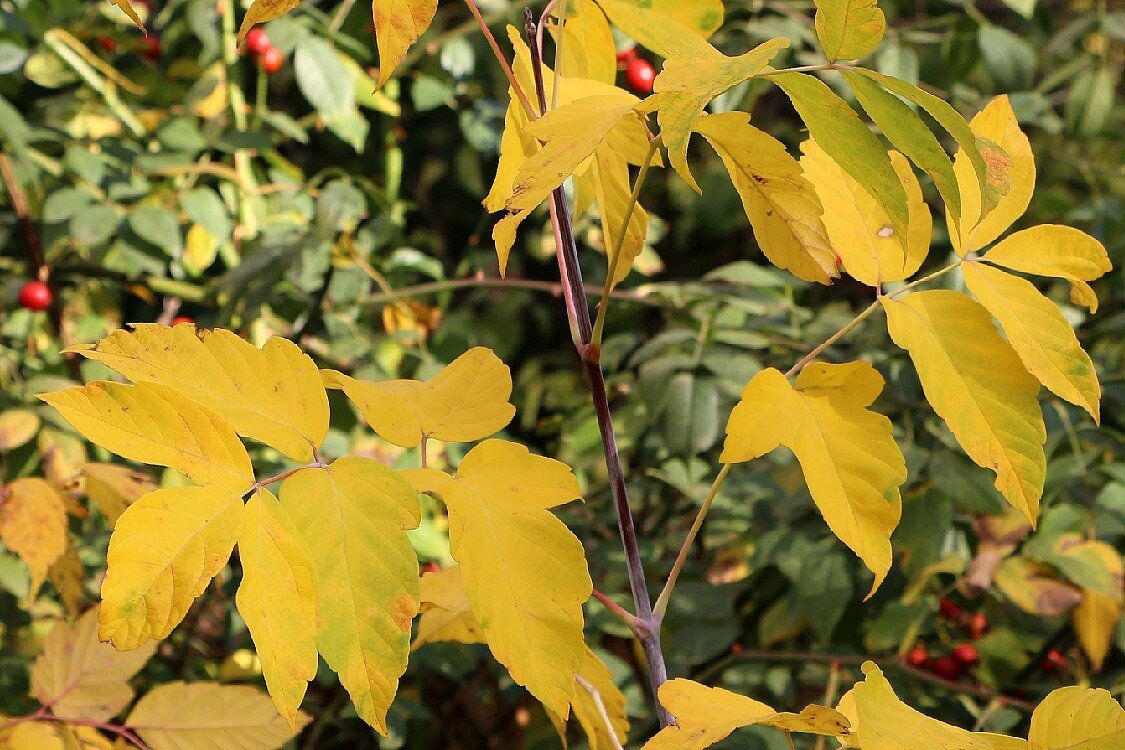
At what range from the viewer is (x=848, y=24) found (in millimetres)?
391

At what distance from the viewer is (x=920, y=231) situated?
0.51 m

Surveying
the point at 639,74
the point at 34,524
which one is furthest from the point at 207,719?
the point at 639,74

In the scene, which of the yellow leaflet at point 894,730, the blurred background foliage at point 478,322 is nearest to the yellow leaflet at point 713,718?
the yellow leaflet at point 894,730

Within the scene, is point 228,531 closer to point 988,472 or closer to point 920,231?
point 920,231

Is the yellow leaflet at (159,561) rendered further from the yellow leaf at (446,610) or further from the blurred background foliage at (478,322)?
the blurred background foliage at (478,322)

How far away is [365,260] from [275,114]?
0.26 m

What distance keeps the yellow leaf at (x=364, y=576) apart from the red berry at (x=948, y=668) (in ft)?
3.25

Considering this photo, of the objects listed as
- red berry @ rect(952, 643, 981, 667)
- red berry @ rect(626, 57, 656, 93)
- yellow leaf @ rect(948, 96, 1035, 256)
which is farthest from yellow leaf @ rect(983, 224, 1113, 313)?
red berry @ rect(626, 57, 656, 93)

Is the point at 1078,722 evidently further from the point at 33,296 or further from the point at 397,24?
the point at 33,296

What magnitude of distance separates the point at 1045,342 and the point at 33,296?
1.28 m

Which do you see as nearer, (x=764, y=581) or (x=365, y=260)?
(x=764, y=581)

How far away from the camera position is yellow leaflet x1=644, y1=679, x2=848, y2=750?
400mm

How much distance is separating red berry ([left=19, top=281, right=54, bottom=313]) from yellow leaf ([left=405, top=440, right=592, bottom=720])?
1.15 m

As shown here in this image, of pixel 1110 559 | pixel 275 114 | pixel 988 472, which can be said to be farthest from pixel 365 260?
pixel 1110 559
